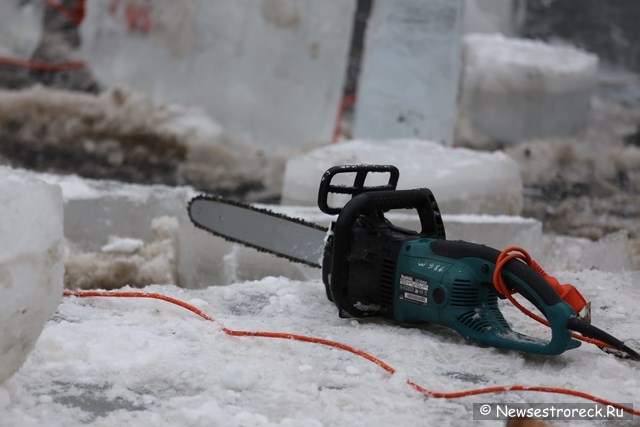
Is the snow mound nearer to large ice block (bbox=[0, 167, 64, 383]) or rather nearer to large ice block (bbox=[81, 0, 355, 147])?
large ice block (bbox=[0, 167, 64, 383])

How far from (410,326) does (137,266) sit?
1.52m

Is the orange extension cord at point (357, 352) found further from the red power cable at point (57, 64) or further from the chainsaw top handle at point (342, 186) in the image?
the red power cable at point (57, 64)

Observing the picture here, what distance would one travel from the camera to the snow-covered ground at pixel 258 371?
163 centimetres

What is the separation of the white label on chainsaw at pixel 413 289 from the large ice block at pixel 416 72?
298 cm

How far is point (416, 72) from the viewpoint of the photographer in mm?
5129

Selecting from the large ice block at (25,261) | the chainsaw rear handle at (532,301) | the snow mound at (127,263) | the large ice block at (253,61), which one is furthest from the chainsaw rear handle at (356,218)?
the large ice block at (253,61)

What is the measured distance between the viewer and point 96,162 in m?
6.13

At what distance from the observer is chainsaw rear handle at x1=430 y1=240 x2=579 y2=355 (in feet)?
6.35

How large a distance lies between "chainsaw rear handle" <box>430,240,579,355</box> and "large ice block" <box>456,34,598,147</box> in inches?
201

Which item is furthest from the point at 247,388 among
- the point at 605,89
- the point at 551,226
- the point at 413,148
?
the point at 605,89

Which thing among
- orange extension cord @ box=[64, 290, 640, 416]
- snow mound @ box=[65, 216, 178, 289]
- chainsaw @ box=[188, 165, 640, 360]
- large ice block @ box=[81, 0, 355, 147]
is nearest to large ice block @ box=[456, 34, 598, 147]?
large ice block @ box=[81, 0, 355, 147]

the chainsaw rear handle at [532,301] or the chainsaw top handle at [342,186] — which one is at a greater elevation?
the chainsaw top handle at [342,186]

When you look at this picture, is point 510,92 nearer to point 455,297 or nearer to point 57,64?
point 57,64

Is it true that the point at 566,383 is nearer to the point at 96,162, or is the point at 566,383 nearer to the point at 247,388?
the point at 247,388
